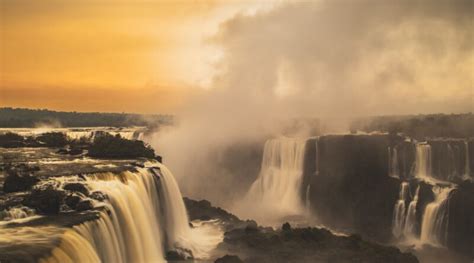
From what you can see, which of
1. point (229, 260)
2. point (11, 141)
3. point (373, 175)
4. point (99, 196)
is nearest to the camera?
point (99, 196)

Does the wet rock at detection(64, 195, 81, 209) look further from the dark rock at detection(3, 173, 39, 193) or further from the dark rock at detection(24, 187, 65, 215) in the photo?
the dark rock at detection(3, 173, 39, 193)

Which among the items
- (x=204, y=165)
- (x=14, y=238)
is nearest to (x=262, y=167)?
(x=204, y=165)

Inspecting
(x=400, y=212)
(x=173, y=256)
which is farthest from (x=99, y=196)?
(x=400, y=212)

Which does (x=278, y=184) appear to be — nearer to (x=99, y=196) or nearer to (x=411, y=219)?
(x=411, y=219)

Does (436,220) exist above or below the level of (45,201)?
below

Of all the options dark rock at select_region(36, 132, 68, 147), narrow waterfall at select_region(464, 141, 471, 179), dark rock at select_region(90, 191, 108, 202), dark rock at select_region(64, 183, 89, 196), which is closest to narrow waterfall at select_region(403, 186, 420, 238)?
narrow waterfall at select_region(464, 141, 471, 179)

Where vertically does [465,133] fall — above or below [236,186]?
above

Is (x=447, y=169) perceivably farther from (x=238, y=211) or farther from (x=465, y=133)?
(x=238, y=211)
